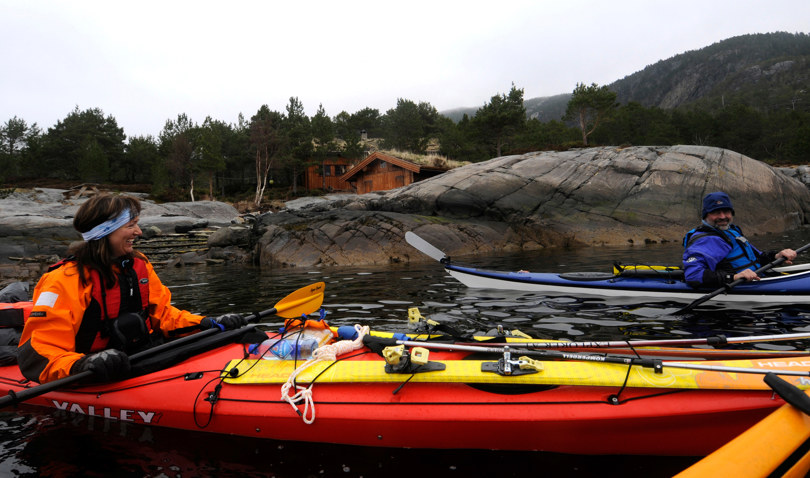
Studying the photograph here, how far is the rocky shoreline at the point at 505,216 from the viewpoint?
16781mm

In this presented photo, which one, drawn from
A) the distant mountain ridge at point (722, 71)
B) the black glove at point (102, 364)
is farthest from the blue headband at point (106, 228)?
the distant mountain ridge at point (722, 71)

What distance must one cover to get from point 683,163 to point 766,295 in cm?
1849

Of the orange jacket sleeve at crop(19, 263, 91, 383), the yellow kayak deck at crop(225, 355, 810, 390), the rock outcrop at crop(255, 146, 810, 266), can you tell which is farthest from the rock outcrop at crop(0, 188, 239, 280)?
the yellow kayak deck at crop(225, 355, 810, 390)

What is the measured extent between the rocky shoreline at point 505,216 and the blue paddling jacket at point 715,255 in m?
10.5

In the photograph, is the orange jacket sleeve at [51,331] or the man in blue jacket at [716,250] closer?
the orange jacket sleeve at [51,331]

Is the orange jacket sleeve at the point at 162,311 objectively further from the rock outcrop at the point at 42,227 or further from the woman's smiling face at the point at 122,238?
the rock outcrop at the point at 42,227

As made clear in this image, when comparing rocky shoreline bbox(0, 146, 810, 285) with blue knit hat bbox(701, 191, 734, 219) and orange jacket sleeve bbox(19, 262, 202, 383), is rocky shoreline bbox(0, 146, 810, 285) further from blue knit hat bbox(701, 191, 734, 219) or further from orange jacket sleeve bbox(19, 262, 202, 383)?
orange jacket sleeve bbox(19, 262, 202, 383)

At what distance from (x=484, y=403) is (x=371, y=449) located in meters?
0.86

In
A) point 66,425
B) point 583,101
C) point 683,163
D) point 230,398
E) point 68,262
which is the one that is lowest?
point 66,425

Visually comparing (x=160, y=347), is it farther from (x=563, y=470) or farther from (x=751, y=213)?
(x=751, y=213)

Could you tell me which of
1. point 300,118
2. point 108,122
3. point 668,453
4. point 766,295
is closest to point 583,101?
point 300,118

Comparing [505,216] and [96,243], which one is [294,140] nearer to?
[505,216]

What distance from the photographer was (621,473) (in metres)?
Result: 2.60

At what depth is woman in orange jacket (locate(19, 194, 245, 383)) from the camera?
3041 mm
